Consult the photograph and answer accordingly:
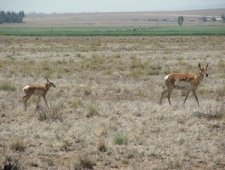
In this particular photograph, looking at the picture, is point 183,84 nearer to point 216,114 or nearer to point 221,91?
point 216,114

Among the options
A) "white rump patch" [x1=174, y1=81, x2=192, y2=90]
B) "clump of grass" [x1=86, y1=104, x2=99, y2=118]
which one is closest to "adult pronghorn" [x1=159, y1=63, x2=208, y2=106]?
"white rump patch" [x1=174, y1=81, x2=192, y2=90]

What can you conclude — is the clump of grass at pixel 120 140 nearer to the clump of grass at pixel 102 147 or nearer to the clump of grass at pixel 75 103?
the clump of grass at pixel 102 147

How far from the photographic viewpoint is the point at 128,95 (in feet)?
65.2

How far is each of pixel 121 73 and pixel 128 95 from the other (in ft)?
27.0

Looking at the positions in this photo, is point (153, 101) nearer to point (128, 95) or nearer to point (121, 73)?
point (128, 95)

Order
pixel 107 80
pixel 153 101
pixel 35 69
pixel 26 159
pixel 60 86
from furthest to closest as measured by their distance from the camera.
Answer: pixel 35 69 → pixel 107 80 → pixel 60 86 → pixel 153 101 → pixel 26 159

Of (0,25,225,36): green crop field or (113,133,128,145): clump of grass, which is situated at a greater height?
(113,133,128,145): clump of grass

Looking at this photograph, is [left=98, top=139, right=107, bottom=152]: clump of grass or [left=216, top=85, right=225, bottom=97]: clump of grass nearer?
[left=98, top=139, right=107, bottom=152]: clump of grass

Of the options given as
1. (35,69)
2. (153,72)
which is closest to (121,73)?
(153,72)

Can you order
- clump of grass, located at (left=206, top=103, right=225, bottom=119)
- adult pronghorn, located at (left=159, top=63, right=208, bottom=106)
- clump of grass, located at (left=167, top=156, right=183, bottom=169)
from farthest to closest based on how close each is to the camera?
adult pronghorn, located at (left=159, top=63, right=208, bottom=106)
clump of grass, located at (left=206, top=103, right=225, bottom=119)
clump of grass, located at (left=167, top=156, right=183, bottom=169)

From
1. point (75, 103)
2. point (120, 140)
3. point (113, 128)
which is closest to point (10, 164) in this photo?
point (120, 140)

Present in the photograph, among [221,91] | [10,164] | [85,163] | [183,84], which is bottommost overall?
[221,91]

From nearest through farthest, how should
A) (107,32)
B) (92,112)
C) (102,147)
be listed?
(102,147) < (92,112) < (107,32)

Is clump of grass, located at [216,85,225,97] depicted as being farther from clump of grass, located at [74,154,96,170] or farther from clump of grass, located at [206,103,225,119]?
clump of grass, located at [74,154,96,170]
